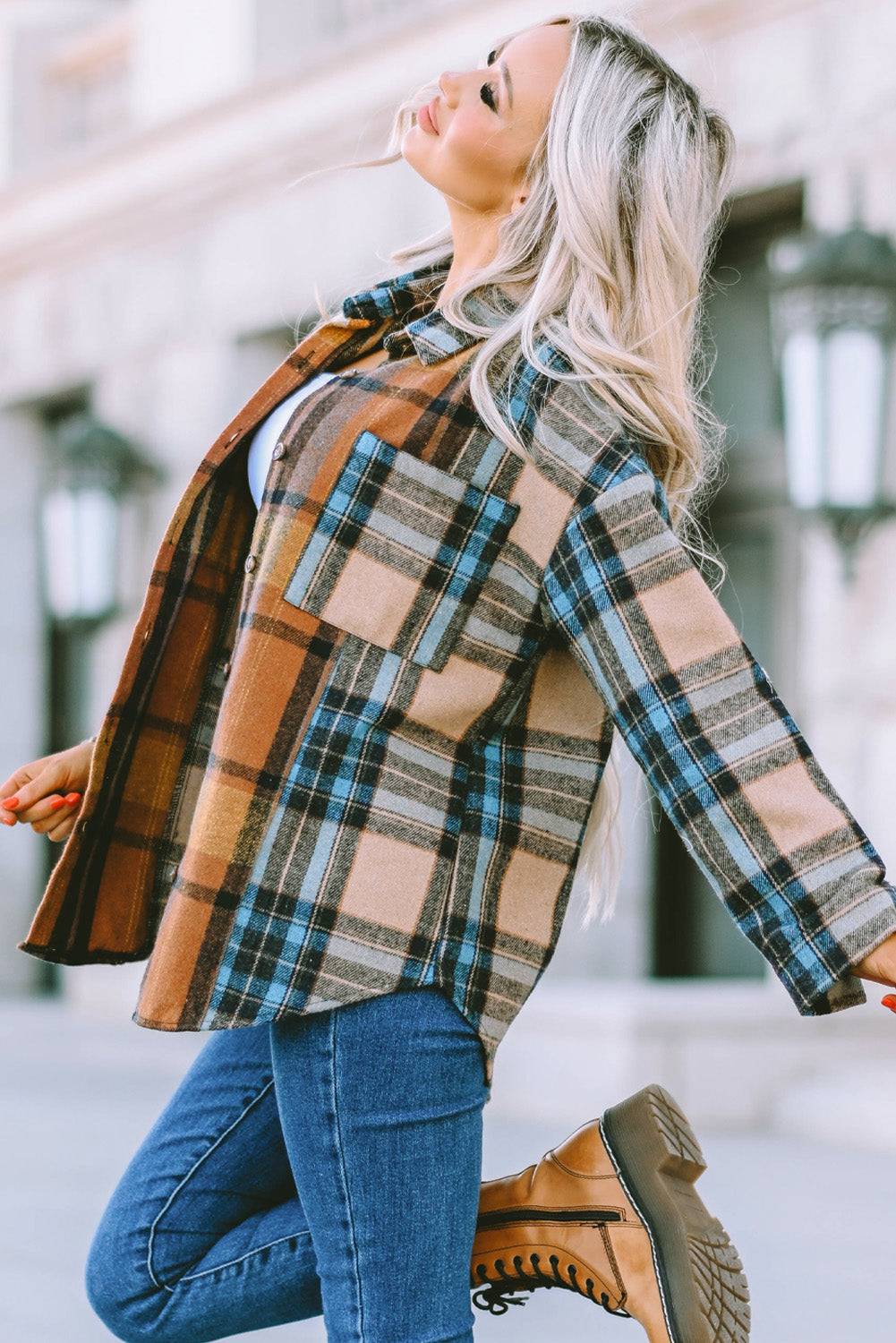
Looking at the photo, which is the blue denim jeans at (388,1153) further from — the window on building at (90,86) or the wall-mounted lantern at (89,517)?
the window on building at (90,86)

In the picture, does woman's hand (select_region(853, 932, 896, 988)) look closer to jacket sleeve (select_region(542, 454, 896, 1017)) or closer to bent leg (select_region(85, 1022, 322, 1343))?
jacket sleeve (select_region(542, 454, 896, 1017))

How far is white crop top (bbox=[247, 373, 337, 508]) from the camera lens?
183 centimetres

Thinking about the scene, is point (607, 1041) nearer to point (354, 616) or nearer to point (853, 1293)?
point (853, 1293)

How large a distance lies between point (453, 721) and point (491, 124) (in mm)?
721

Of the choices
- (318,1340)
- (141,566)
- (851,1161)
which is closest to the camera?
(318,1340)

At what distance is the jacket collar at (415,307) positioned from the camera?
179 cm

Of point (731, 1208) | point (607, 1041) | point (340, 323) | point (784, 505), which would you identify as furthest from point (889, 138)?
point (340, 323)

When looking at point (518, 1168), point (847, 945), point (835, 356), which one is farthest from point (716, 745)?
point (835, 356)

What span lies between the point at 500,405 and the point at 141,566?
21.3 ft

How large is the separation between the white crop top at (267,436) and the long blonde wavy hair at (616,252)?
0.19 metres

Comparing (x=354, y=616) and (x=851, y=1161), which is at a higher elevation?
(x=354, y=616)

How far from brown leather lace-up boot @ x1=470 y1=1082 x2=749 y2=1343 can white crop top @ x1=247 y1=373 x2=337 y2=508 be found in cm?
82

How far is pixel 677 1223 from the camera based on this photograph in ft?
6.03

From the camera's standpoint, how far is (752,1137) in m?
4.93
